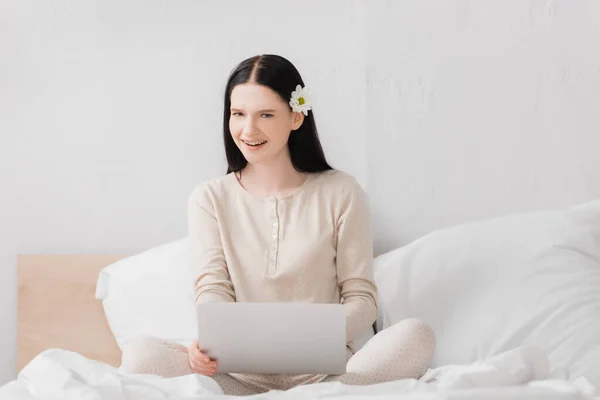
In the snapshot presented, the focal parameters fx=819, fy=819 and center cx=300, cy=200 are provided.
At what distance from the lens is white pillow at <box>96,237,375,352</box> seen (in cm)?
182

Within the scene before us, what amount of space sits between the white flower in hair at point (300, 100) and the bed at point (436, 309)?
1.35ft

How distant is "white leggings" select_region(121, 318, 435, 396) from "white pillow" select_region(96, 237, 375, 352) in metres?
0.38

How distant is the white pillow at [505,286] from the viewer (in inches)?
60.5

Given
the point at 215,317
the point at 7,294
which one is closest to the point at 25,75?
the point at 7,294

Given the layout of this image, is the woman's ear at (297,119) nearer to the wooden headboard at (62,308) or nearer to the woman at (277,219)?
the woman at (277,219)

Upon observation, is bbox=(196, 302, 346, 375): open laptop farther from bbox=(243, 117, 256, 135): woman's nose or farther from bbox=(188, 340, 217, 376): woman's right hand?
bbox=(243, 117, 256, 135): woman's nose

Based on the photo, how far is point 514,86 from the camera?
6.34 ft

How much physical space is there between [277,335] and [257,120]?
482 millimetres

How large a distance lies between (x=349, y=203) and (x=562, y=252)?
1.44 ft

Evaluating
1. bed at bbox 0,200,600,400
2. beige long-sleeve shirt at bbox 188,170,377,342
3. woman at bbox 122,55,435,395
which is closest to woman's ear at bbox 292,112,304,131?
woman at bbox 122,55,435,395

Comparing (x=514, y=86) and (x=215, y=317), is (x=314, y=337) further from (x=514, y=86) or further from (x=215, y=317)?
(x=514, y=86)

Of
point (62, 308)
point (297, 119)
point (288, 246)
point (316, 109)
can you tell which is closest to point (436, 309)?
point (288, 246)

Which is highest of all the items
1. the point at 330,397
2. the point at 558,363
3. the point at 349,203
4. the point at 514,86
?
the point at 514,86

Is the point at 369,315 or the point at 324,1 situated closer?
the point at 369,315
